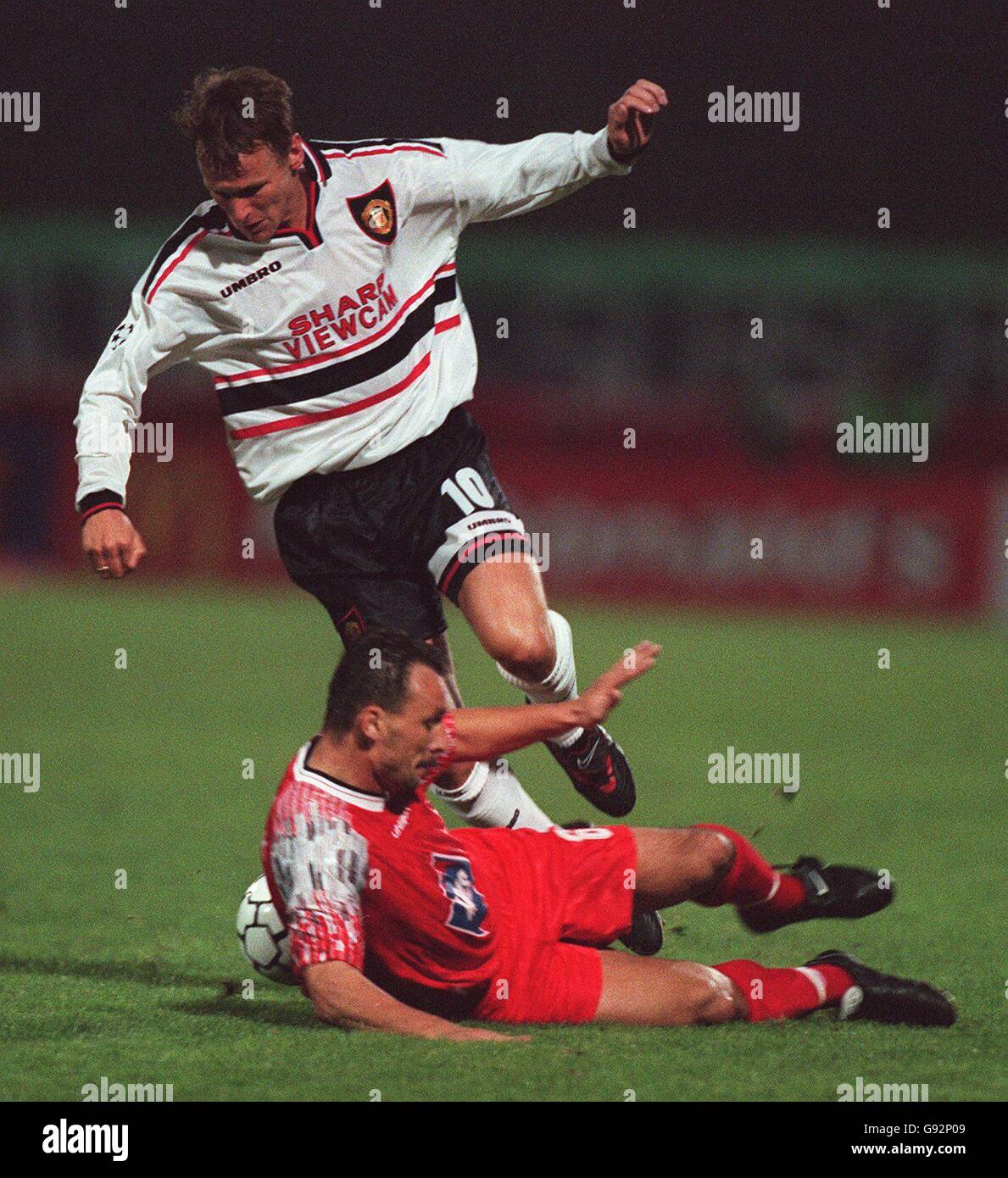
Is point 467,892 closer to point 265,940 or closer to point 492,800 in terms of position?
point 265,940

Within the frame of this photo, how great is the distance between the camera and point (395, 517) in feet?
17.7

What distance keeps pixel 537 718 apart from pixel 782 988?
→ 3.20ft

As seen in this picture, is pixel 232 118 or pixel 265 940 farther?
pixel 265 940

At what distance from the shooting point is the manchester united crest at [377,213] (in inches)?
206

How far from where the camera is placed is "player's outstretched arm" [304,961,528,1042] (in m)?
4.17

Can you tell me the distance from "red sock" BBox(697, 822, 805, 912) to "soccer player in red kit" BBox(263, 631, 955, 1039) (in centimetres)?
2

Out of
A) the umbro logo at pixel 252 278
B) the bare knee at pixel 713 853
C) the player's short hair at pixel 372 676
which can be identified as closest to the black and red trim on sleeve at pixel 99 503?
the umbro logo at pixel 252 278

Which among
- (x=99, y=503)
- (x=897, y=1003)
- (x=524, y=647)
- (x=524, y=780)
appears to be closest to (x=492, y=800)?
(x=524, y=647)

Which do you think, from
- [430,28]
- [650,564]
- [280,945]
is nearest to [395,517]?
[280,945]

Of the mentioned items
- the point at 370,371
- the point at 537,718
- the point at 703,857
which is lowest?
the point at 703,857

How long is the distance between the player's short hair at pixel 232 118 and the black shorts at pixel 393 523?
1.01m

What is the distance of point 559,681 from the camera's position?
5.24 m

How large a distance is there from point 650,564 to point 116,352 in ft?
43.6

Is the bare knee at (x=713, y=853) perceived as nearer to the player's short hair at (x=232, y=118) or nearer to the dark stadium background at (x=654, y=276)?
the player's short hair at (x=232, y=118)
